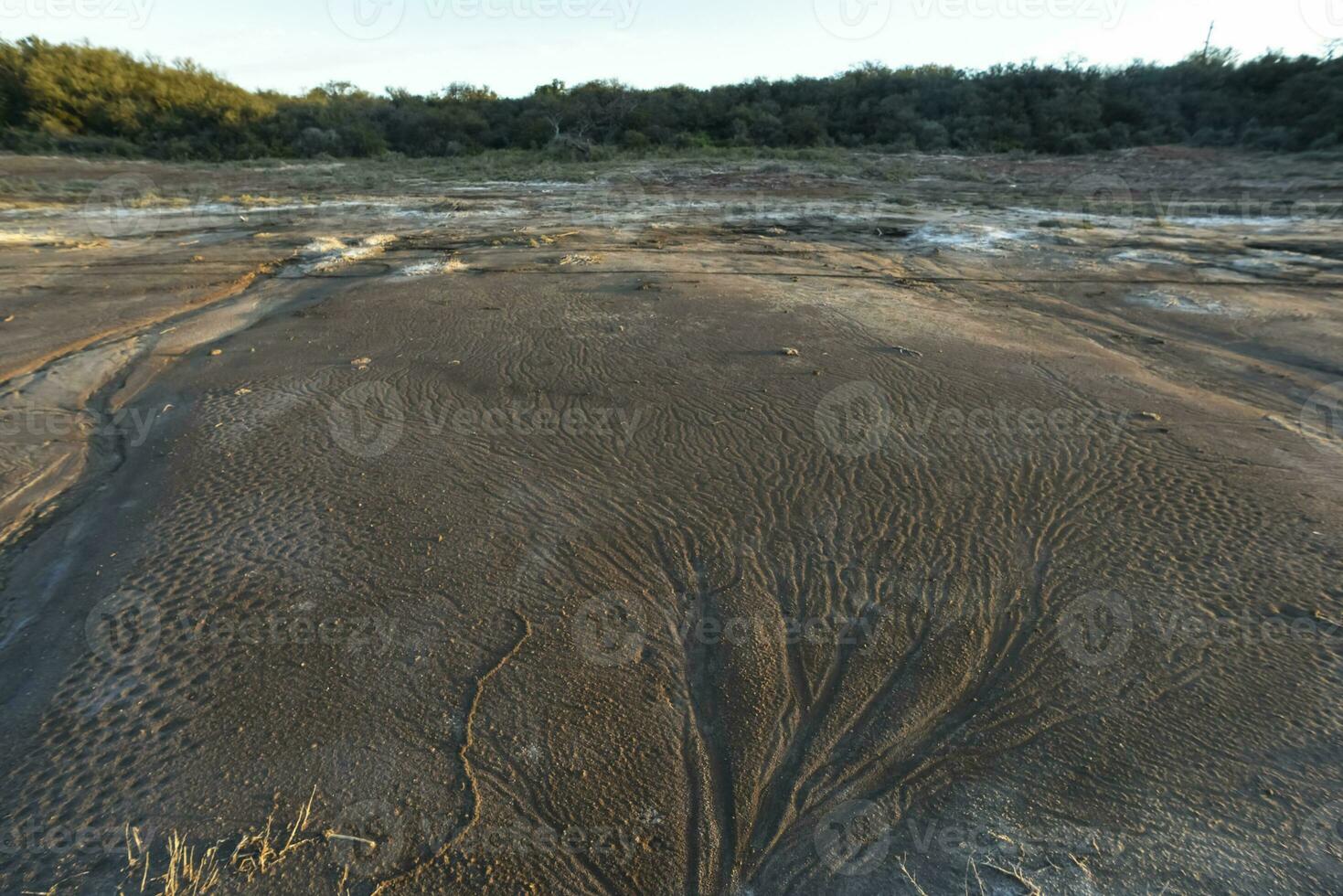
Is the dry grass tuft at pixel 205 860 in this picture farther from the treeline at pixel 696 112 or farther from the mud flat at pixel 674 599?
the treeline at pixel 696 112

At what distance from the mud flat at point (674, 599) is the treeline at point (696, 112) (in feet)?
74.6

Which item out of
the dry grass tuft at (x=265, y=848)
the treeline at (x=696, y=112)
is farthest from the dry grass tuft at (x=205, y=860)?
the treeline at (x=696, y=112)

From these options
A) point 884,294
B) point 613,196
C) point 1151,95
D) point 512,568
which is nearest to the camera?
point 512,568

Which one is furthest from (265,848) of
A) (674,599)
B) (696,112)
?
(696,112)

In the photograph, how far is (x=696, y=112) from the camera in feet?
105

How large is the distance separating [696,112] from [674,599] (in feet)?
104

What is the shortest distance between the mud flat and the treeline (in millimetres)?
22735

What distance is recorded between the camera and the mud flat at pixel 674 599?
2.62 meters

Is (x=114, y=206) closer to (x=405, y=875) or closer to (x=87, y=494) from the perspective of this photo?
(x=87, y=494)

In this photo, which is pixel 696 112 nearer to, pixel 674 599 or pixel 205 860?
pixel 674 599

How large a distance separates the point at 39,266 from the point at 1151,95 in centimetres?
3304

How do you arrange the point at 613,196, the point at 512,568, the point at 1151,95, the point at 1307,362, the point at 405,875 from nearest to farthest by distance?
the point at 405,875
the point at 512,568
the point at 1307,362
the point at 613,196
the point at 1151,95

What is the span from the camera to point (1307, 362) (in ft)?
22.6

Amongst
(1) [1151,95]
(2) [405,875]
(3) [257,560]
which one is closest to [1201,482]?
(2) [405,875]
